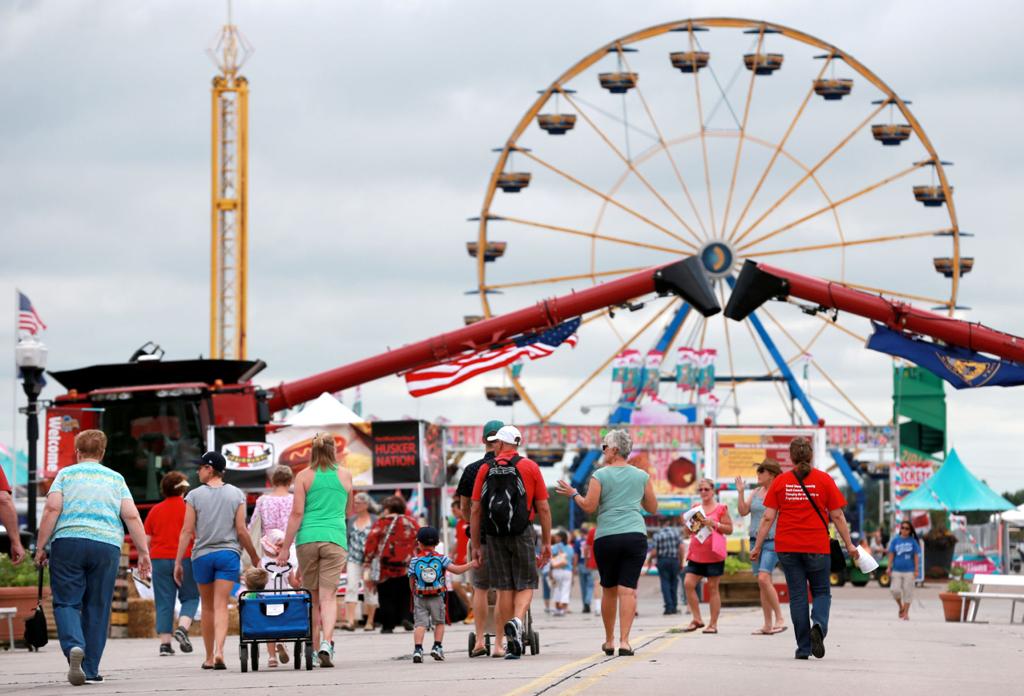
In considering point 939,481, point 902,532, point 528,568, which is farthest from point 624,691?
point 939,481

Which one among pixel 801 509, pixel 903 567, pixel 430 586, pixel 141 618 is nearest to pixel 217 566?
pixel 430 586

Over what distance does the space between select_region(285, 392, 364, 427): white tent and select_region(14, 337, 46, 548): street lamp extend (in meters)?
4.25

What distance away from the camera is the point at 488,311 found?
46.5 meters

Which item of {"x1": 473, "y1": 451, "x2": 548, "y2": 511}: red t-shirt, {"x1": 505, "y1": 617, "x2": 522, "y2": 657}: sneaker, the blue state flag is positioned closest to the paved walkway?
{"x1": 505, "y1": 617, "x2": 522, "y2": 657}: sneaker

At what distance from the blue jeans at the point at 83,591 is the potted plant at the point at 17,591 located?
5.16 m

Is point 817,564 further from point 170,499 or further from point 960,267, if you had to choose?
point 960,267

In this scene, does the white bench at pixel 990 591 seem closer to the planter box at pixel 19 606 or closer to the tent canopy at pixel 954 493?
the planter box at pixel 19 606

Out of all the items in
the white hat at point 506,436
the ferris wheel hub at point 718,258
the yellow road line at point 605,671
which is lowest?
the yellow road line at point 605,671

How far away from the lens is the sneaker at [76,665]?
35.1 ft

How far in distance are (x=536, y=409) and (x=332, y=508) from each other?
1382 inches

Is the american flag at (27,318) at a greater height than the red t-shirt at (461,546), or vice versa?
the american flag at (27,318)

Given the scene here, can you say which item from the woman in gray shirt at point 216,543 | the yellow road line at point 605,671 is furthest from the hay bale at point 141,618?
the yellow road line at point 605,671

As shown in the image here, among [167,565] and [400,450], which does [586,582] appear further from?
[167,565]

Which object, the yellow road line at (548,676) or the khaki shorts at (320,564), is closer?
the yellow road line at (548,676)
